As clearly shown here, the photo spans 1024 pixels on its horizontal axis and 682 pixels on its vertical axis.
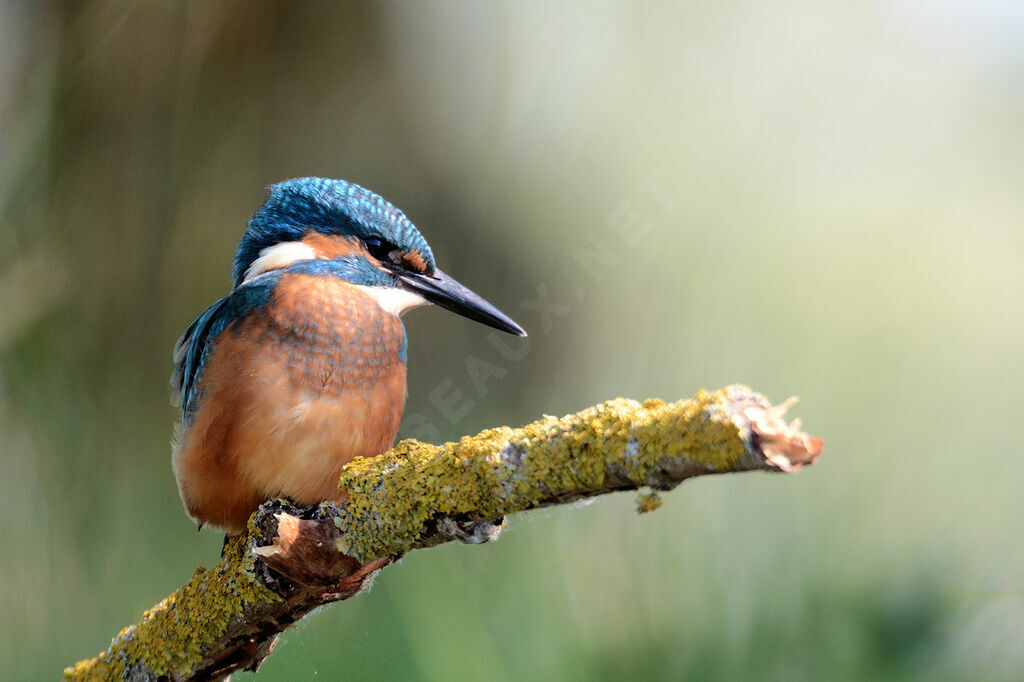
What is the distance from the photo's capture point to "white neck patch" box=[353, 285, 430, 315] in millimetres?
1505

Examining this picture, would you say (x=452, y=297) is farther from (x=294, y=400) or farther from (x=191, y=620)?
(x=191, y=620)

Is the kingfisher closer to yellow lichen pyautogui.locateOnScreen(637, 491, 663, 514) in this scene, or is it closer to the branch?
the branch

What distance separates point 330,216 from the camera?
1526 mm

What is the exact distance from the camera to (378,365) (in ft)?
4.62

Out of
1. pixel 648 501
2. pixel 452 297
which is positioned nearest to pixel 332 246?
pixel 452 297

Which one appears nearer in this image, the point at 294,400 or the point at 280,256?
the point at 294,400

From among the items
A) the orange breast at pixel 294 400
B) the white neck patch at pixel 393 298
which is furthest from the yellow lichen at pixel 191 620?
the white neck patch at pixel 393 298

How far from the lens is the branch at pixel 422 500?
0.67 meters

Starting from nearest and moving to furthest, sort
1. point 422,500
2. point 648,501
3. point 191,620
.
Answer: point 648,501
point 422,500
point 191,620

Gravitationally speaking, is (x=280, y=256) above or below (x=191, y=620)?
above

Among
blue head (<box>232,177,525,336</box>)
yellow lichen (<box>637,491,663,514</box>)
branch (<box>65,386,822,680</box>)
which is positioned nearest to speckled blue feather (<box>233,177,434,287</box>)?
blue head (<box>232,177,525,336</box>)

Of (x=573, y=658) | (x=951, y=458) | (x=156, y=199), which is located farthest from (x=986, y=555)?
(x=156, y=199)

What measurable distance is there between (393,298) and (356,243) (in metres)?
0.12

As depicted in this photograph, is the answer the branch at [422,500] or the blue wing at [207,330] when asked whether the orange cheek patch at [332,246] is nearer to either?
the blue wing at [207,330]
